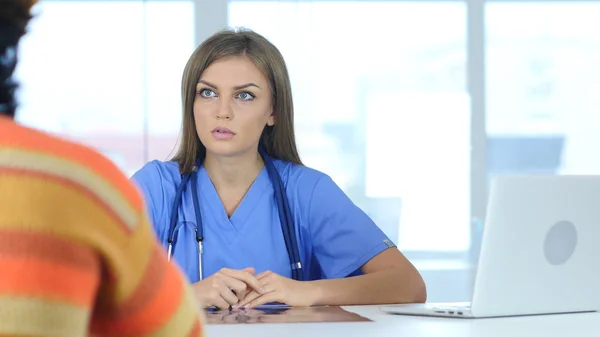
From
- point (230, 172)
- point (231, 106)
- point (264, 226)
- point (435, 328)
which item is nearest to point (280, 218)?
point (264, 226)

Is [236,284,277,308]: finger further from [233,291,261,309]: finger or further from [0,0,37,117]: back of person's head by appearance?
[0,0,37,117]: back of person's head

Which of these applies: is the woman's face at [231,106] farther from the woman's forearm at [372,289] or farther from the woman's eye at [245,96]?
the woman's forearm at [372,289]

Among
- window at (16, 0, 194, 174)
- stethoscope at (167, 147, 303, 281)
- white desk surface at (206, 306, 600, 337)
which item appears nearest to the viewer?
white desk surface at (206, 306, 600, 337)

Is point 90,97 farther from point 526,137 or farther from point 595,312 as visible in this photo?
point 595,312

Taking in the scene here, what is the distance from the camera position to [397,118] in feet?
12.7

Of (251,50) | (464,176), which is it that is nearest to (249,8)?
(464,176)

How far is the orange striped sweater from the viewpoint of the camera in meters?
0.48

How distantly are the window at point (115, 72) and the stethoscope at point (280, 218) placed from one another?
5.44ft

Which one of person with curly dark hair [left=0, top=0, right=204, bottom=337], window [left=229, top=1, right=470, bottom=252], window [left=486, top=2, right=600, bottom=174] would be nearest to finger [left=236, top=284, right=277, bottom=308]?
person with curly dark hair [left=0, top=0, right=204, bottom=337]

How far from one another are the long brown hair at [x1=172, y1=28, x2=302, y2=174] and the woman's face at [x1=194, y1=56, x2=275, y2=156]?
0.02 metres

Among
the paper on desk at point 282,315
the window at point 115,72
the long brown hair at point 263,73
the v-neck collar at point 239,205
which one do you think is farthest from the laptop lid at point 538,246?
the window at point 115,72

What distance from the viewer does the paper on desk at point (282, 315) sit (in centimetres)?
142

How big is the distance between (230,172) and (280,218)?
0.52ft

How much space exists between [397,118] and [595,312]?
2372 millimetres
